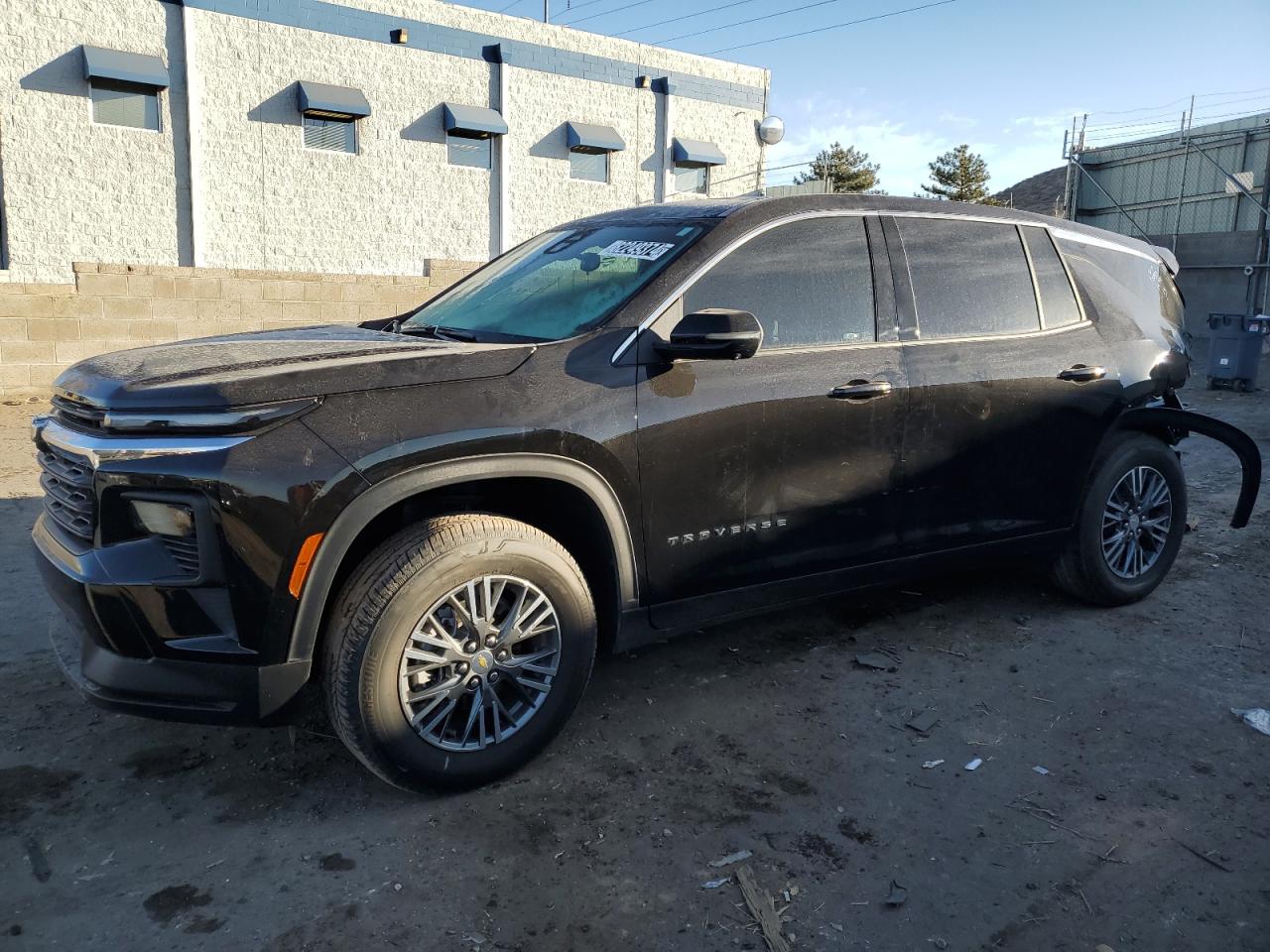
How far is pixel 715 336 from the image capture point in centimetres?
317

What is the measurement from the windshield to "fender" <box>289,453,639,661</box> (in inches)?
21.0

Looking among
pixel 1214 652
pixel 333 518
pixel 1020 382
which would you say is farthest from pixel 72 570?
pixel 1214 652

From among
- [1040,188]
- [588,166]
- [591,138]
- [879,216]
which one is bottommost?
[879,216]

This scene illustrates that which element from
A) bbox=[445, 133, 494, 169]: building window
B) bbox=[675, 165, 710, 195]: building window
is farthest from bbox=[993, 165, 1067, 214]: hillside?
bbox=[445, 133, 494, 169]: building window

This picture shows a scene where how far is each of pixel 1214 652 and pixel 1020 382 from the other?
1.53 meters

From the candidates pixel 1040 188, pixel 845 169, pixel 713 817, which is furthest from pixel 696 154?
pixel 1040 188

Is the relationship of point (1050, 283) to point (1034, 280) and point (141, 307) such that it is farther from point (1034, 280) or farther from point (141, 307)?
point (141, 307)

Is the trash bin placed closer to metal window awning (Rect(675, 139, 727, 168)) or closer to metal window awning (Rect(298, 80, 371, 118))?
metal window awning (Rect(675, 139, 727, 168))

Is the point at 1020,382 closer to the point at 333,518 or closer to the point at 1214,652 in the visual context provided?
the point at 1214,652

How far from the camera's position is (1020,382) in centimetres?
Result: 425

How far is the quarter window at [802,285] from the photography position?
3.54 meters

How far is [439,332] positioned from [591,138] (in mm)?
13631

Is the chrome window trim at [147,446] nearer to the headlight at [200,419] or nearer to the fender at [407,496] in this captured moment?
the headlight at [200,419]

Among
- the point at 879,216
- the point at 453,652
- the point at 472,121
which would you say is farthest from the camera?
the point at 472,121
